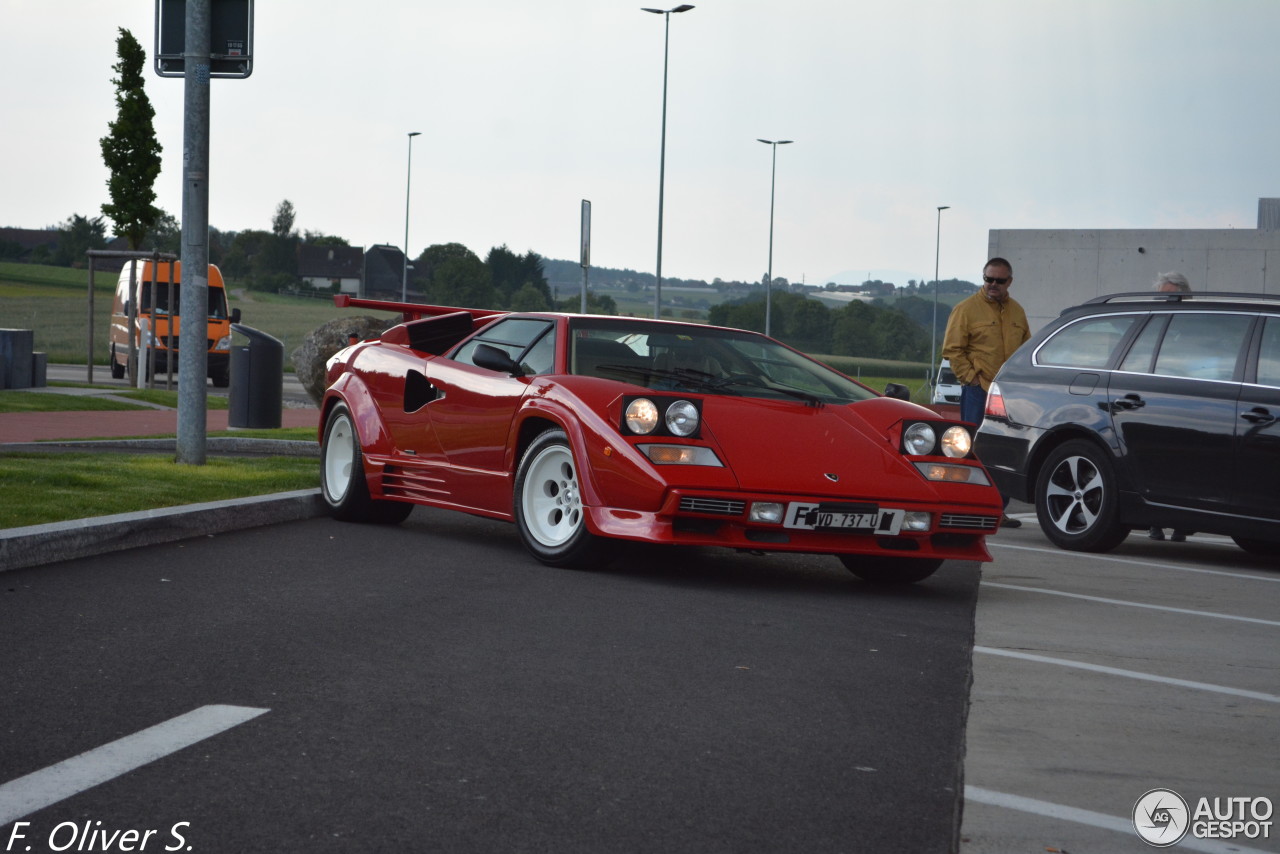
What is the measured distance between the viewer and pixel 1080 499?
365 inches

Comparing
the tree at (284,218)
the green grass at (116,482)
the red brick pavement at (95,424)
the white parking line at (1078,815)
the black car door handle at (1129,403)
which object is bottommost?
the red brick pavement at (95,424)

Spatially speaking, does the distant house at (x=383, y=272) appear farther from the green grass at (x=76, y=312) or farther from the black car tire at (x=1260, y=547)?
the black car tire at (x=1260, y=547)

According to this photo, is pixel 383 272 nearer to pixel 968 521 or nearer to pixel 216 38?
pixel 216 38

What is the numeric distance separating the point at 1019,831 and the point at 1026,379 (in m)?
6.74

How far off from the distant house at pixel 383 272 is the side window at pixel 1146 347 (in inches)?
4134

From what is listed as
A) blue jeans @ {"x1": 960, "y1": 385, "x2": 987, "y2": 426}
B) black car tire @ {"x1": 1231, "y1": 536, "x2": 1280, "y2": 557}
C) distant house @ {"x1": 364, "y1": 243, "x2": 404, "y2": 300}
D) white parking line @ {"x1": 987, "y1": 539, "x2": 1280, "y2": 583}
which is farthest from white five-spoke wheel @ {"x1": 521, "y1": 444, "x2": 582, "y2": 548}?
distant house @ {"x1": 364, "y1": 243, "x2": 404, "y2": 300}

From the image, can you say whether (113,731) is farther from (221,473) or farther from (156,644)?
(221,473)

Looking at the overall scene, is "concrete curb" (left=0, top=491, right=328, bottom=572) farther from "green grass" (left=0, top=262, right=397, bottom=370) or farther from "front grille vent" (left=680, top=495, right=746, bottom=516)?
"green grass" (left=0, top=262, right=397, bottom=370)

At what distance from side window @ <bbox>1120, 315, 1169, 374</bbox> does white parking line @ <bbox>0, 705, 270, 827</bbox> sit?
644 centimetres

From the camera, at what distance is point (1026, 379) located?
9750 mm

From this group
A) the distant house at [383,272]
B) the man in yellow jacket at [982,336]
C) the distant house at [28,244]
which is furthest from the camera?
the distant house at [28,244]

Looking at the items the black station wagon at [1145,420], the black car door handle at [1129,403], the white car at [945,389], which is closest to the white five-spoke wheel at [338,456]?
the black station wagon at [1145,420]

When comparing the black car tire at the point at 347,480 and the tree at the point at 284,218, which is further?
the tree at the point at 284,218

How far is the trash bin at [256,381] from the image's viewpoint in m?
16.0
